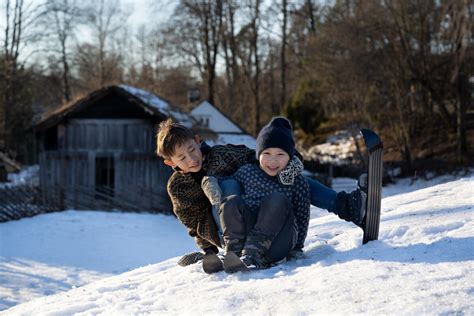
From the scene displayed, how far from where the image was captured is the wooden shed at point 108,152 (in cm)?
2103

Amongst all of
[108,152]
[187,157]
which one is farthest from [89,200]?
[187,157]

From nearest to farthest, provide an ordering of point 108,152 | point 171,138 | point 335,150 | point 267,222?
point 267,222, point 171,138, point 108,152, point 335,150

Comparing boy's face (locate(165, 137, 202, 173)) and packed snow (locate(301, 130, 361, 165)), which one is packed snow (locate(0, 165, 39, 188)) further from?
boy's face (locate(165, 137, 202, 173))

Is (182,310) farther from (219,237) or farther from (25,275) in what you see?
(25,275)

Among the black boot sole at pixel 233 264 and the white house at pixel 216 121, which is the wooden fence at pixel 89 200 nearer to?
the white house at pixel 216 121

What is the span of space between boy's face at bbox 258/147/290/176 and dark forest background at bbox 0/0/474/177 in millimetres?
18196

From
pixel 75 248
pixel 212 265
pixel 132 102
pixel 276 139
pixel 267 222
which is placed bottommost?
pixel 75 248

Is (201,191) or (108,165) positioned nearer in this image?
(201,191)

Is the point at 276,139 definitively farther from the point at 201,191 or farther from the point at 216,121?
the point at 216,121

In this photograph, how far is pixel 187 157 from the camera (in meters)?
4.64

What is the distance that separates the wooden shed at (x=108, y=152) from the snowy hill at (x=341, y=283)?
16353mm

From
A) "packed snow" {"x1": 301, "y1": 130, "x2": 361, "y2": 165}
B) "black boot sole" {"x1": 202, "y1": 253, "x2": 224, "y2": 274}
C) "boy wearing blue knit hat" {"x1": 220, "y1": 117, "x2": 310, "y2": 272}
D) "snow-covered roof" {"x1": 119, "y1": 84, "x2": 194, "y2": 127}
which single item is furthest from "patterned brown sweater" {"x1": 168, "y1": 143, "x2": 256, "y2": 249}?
"packed snow" {"x1": 301, "y1": 130, "x2": 361, "y2": 165}

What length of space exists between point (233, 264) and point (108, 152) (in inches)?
729

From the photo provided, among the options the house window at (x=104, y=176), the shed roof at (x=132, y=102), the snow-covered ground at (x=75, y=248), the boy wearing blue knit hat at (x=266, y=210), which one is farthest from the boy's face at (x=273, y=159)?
the house window at (x=104, y=176)
